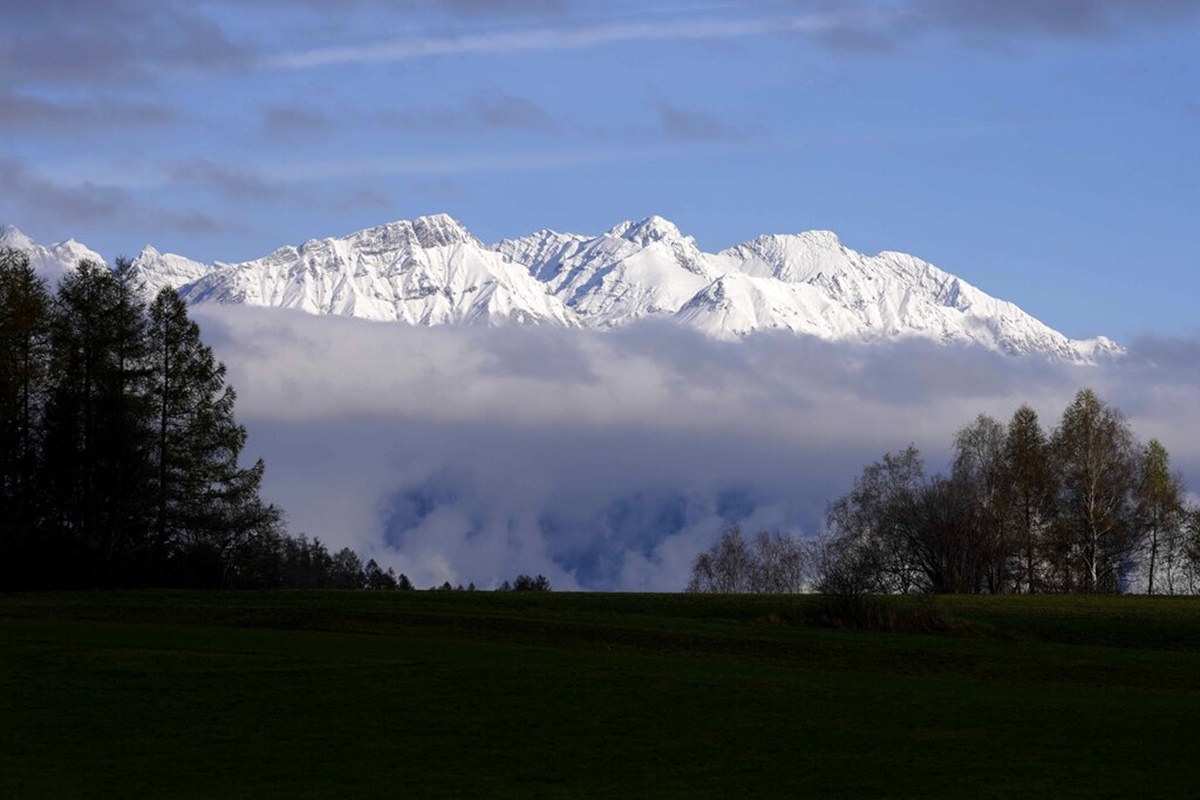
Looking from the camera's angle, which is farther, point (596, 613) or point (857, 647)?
point (596, 613)

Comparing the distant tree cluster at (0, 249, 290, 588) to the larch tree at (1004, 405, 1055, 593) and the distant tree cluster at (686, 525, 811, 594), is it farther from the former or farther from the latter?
the distant tree cluster at (686, 525, 811, 594)

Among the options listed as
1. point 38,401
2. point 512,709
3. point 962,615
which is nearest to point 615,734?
point 512,709

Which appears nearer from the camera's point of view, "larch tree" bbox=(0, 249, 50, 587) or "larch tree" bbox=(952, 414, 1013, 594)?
"larch tree" bbox=(0, 249, 50, 587)

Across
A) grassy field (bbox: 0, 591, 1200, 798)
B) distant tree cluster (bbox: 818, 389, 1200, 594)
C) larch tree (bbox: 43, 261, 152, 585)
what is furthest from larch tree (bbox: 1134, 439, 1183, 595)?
larch tree (bbox: 43, 261, 152, 585)

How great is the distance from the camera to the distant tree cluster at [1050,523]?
3903 inches

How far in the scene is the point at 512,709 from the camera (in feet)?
120

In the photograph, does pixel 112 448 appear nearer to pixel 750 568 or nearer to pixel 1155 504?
pixel 1155 504

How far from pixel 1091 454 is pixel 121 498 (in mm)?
57169

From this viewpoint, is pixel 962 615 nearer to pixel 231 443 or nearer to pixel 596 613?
pixel 596 613

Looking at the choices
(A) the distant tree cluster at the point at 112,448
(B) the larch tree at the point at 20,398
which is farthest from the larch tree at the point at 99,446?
(B) the larch tree at the point at 20,398

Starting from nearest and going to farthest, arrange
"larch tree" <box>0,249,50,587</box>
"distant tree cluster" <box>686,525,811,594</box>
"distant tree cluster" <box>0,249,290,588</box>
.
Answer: "larch tree" <box>0,249,50,587</box> < "distant tree cluster" <box>0,249,290,588</box> < "distant tree cluster" <box>686,525,811,594</box>

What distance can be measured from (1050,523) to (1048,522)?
0.44 m

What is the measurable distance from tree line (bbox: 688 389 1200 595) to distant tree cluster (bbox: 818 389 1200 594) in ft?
0.25

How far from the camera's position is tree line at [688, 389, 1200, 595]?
99.1 metres
